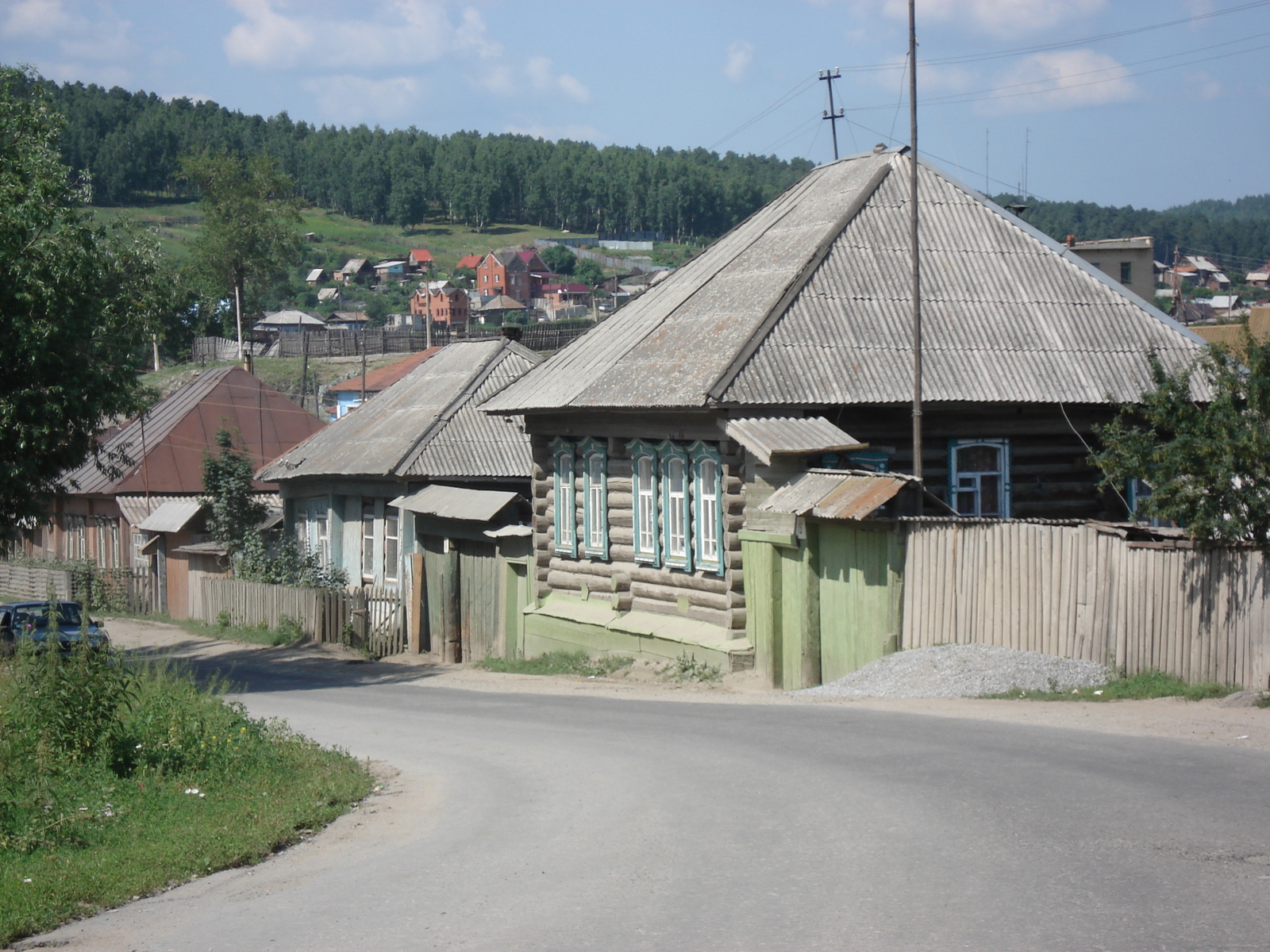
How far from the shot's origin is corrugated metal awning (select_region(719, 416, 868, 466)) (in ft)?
55.7

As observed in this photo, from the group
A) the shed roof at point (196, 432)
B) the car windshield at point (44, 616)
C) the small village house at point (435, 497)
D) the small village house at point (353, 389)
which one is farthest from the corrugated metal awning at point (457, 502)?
the small village house at point (353, 389)

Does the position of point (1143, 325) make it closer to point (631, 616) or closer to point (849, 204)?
point (849, 204)

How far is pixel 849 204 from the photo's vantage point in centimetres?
2169

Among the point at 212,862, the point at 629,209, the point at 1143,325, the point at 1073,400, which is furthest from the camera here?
the point at 629,209

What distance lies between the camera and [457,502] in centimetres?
2481

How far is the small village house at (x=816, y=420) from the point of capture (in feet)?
55.6

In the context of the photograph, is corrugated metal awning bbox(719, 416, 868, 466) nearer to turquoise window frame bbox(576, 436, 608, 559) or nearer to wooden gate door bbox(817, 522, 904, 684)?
wooden gate door bbox(817, 522, 904, 684)

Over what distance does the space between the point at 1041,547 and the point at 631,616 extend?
327 inches

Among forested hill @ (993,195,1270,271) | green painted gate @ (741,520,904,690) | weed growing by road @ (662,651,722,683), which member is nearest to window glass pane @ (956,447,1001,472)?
green painted gate @ (741,520,904,690)

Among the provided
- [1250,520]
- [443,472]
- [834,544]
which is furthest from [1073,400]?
[443,472]

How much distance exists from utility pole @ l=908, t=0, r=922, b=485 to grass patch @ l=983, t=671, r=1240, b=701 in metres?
4.13

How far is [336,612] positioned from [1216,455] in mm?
19700

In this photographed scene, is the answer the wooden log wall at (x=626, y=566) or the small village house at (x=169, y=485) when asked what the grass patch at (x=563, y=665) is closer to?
the wooden log wall at (x=626, y=566)

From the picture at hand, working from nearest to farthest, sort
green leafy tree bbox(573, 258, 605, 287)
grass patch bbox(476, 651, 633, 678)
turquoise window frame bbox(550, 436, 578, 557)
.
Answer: grass patch bbox(476, 651, 633, 678) < turquoise window frame bbox(550, 436, 578, 557) < green leafy tree bbox(573, 258, 605, 287)
